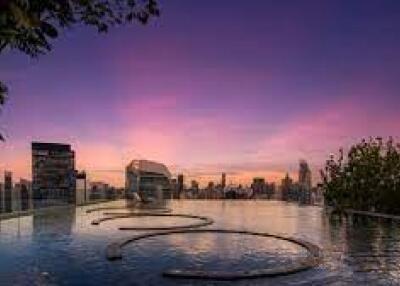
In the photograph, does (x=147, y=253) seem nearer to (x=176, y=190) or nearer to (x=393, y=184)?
(x=393, y=184)

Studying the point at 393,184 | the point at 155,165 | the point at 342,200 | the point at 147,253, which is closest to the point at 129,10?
the point at 147,253

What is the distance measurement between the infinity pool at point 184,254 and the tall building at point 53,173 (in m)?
14.1

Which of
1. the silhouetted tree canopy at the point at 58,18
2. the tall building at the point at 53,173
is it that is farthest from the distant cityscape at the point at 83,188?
the silhouetted tree canopy at the point at 58,18

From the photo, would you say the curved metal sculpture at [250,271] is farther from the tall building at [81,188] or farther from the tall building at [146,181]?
the tall building at [146,181]

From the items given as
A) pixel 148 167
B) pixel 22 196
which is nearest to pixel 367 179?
pixel 22 196

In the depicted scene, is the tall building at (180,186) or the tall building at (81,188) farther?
the tall building at (180,186)

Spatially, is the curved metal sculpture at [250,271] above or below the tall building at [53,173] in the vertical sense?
below

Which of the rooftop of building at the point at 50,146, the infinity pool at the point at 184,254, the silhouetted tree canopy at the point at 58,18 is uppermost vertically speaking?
the rooftop of building at the point at 50,146

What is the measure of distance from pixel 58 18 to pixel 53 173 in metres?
34.4

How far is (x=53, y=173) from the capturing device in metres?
38.9

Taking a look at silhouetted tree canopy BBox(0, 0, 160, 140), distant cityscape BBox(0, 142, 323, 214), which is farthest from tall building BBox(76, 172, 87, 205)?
silhouetted tree canopy BBox(0, 0, 160, 140)

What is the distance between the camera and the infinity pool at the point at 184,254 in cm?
1155

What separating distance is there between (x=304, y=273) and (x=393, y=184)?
20370mm

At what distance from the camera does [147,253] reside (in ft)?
49.4
